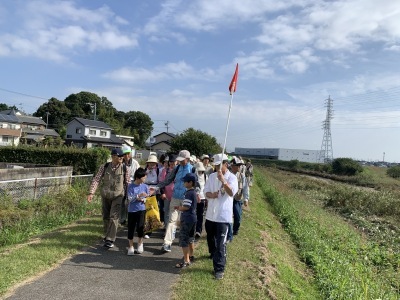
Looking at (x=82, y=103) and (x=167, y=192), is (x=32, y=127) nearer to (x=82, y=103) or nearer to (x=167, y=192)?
(x=82, y=103)

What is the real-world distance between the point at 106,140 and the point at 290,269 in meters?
51.1

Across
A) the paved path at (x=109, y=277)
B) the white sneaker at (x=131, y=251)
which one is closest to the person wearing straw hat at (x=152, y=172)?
the paved path at (x=109, y=277)

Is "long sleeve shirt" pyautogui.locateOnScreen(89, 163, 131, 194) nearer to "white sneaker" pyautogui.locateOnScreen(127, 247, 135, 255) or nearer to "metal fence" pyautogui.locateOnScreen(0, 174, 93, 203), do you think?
"white sneaker" pyautogui.locateOnScreen(127, 247, 135, 255)

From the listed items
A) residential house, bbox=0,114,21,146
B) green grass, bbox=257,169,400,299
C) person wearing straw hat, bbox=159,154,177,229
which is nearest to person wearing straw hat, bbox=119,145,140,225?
person wearing straw hat, bbox=159,154,177,229

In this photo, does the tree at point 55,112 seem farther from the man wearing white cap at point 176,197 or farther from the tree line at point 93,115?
the man wearing white cap at point 176,197

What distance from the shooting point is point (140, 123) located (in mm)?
82938

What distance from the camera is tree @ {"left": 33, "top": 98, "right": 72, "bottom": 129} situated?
74.6 meters

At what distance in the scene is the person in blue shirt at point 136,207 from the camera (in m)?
6.32

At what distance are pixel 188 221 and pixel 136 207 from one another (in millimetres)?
1136

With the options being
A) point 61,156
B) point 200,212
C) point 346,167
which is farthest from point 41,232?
point 346,167

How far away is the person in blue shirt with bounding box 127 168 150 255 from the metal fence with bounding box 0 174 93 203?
205 inches

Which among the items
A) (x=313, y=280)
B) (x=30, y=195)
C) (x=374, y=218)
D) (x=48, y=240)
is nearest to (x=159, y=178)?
(x=48, y=240)

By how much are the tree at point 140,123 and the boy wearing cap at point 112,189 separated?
7576 centimetres

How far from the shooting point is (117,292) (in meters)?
4.64
